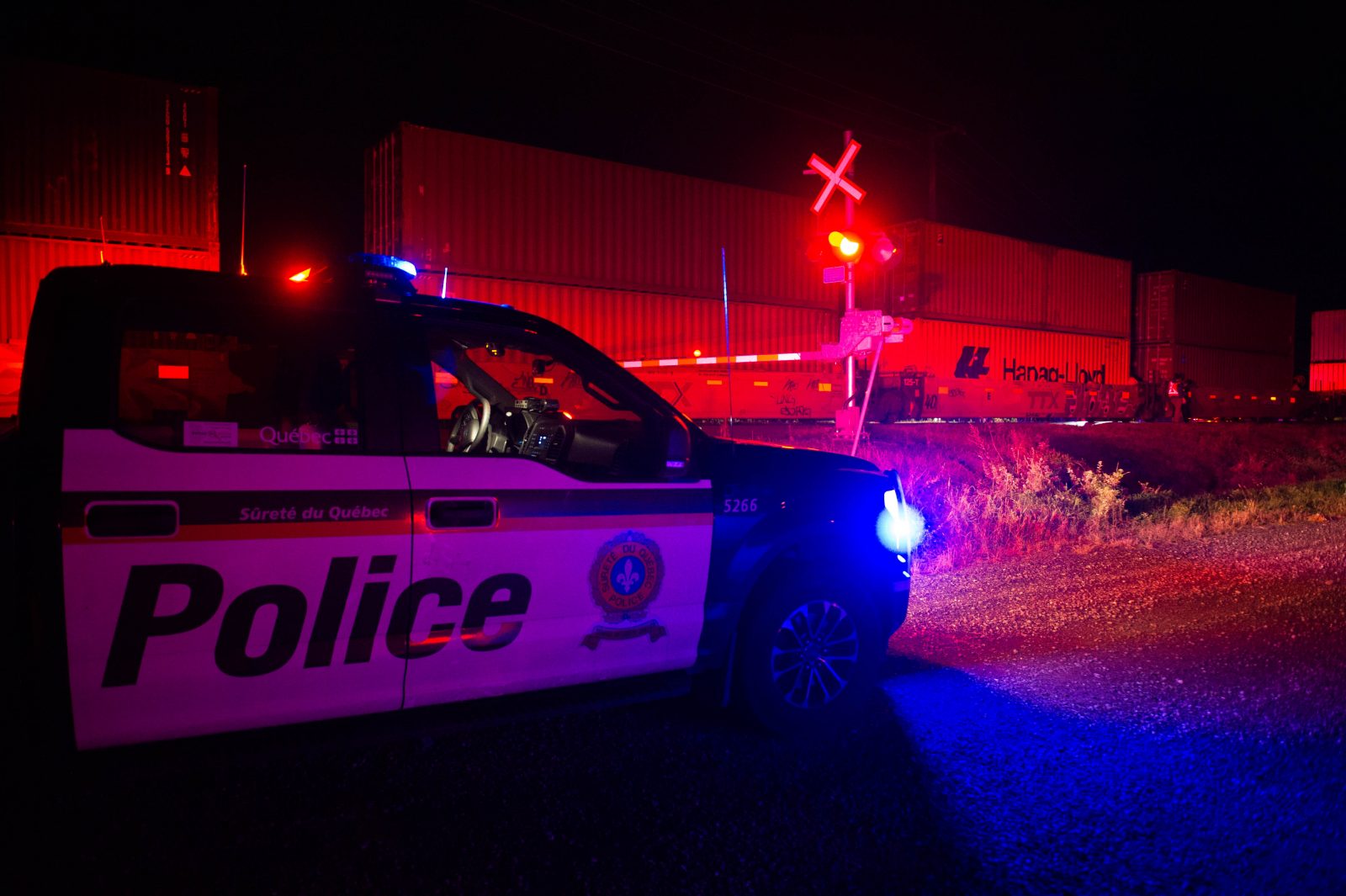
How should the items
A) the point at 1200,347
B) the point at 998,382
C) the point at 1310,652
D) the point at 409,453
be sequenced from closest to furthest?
the point at 409,453 → the point at 1310,652 → the point at 998,382 → the point at 1200,347

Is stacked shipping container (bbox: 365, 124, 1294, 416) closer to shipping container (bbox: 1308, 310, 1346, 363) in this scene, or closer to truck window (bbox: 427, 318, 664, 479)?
truck window (bbox: 427, 318, 664, 479)

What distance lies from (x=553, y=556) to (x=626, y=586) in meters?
0.34

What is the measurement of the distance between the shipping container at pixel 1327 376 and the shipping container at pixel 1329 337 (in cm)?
18

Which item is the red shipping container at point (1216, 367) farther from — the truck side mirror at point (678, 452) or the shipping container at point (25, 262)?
the truck side mirror at point (678, 452)

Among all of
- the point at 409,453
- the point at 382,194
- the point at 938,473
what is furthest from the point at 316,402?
the point at 382,194

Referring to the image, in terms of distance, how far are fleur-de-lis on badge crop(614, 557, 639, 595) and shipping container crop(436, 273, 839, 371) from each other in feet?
43.7

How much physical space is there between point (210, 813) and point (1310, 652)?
544 centimetres

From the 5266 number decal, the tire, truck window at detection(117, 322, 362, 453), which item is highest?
truck window at detection(117, 322, 362, 453)

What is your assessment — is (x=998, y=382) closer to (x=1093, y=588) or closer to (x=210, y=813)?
(x=1093, y=588)

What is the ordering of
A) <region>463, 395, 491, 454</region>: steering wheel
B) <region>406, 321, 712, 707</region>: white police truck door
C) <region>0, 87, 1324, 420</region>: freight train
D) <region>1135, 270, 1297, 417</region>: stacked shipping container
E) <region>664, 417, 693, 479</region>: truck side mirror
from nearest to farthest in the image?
<region>406, 321, 712, 707</region>: white police truck door
<region>664, 417, 693, 479</region>: truck side mirror
<region>463, 395, 491, 454</region>: steering wheel
<region>0, 87, 1324, 420</region>: freight train
<region>1135, 270, 1297, 417</region>: stacked shipping container

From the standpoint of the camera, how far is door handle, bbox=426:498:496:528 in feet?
9.53

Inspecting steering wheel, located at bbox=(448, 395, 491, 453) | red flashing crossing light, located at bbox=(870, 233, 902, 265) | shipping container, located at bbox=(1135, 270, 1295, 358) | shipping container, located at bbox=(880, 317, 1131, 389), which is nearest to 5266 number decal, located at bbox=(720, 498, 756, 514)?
steering wheel, located at bbox=(448, 395, 491, 453)

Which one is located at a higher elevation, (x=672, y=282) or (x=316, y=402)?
(x=672, y=282)

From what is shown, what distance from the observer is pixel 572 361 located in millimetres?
3432
